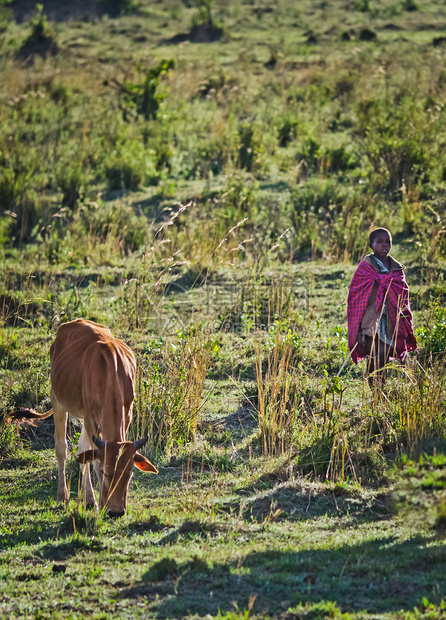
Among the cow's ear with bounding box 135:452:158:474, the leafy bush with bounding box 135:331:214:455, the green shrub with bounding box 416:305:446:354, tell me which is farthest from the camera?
the green shrub with bounding box 416:305:446:354

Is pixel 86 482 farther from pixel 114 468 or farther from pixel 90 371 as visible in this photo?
pixel 90 371

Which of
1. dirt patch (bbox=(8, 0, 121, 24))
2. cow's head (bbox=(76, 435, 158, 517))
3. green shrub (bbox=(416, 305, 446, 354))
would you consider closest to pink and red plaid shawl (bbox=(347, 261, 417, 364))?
green shrub (bbox=(416, 305, 446, 354))

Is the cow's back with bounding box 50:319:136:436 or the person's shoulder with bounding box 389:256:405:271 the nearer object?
the cow's back with bounding box 50:319:136:436

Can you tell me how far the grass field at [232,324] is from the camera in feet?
14.9

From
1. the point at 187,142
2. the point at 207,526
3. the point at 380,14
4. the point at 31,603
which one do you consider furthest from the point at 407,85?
the point at 380,14

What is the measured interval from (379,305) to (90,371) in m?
2.76

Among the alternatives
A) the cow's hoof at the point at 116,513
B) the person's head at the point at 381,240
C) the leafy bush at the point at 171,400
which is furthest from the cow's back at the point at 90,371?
the person's head at the point at 381,240

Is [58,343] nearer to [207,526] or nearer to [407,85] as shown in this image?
[207,526]

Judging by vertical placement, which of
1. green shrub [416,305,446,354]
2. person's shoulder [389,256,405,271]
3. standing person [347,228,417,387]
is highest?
person's shoulder [389,256,405,271]

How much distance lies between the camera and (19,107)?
1983 cm

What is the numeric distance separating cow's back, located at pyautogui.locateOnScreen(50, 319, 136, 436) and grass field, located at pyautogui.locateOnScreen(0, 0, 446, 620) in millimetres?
738

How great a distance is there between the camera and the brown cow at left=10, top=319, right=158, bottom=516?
500 centimetres

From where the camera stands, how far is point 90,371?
544 cm

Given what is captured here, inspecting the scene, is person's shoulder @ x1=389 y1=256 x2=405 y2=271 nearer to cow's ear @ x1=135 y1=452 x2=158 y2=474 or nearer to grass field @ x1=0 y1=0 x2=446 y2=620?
grass field @ x1=0 y1=0 x2=446 y2=620
